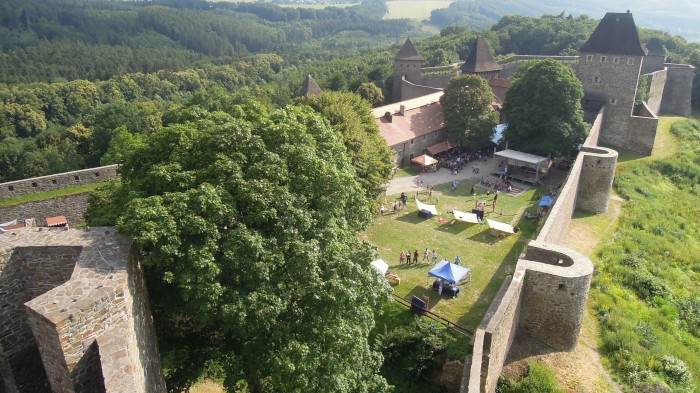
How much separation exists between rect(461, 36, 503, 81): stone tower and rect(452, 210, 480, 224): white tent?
24.2m

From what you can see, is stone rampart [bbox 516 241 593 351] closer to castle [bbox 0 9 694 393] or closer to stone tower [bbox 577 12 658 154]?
castle [bbox 0 9 694 393]

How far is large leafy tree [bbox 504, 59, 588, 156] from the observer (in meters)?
31.3

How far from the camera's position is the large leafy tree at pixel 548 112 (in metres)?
31.3

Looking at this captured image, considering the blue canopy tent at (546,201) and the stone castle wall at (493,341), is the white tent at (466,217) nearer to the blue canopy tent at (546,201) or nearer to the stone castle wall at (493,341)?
the blue canopy tent at (546,201)

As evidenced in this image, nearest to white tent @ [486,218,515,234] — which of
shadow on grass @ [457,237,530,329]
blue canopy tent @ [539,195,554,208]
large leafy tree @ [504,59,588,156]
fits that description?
shadow on grass @ [457,237,530,329]

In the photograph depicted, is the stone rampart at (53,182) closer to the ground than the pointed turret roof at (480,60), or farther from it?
closer to the ground

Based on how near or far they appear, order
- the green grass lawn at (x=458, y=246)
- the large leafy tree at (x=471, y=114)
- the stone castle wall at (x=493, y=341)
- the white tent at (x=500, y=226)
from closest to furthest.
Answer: the stone castle wall at (x=493, y=341), the green grass lawn at (x=458, y=246), the white tent at (x=500, y=226), the large leafy tree at (x=471, y=114)

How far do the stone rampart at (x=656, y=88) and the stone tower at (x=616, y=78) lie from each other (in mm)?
11265

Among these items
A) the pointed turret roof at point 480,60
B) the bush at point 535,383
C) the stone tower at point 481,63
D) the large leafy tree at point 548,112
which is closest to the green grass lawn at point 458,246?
the bush at point 535,383

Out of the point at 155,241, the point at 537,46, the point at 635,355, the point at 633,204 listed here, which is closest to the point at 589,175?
the point at 633,204

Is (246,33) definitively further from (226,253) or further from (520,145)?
(226,253)

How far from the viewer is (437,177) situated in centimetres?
3194

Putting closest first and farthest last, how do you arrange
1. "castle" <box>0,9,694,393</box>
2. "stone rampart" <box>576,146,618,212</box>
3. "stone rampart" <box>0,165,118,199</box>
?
"castle" <box>0,9,694,393</box> → "stone rampart" <box>576,146,618,212</box> → "stone rampart" <box>0,165,118,199</box>

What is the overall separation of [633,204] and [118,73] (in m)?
94.6
